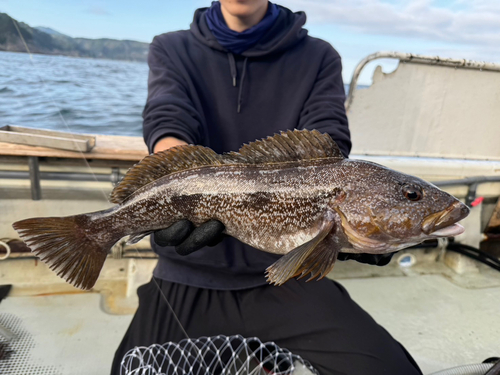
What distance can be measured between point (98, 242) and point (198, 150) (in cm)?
75

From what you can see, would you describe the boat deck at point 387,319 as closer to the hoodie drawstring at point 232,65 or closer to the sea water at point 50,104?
the sea water at point 50,104

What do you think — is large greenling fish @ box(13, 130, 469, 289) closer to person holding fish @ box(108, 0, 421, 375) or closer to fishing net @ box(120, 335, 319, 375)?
person holding fish @ box(108, 0, 421, 375)

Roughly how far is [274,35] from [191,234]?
2149mm

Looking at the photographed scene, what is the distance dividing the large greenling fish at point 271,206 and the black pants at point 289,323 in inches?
30.1

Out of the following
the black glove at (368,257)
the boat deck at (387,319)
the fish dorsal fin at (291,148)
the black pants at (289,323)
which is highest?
the fish dorsal fin at (291,148)

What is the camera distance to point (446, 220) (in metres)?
1.76

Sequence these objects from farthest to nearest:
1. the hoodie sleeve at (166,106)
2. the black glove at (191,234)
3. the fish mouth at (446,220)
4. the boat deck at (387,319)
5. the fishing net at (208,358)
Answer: the boat deck at (387,319) < the hoodie sleeve at (166,106) < the fishing net at (208,358) < the black glove at (191,234) < the fish mouth at (446,220)

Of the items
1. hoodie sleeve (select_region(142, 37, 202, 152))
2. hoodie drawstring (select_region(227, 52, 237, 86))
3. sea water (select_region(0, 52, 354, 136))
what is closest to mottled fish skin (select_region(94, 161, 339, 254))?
hoodie sleeve (select_region(142, 37, 202, 152))

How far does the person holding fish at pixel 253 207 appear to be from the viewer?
73.0 inches

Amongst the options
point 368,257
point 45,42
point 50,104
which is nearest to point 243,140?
point 368,257

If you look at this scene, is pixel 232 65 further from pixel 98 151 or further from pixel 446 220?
pixel 446 220

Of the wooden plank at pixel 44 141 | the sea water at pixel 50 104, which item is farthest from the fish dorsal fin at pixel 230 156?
the sea water at pixel 50 104

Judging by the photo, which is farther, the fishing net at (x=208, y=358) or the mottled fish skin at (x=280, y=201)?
the fishing net at (x=208, y=358)

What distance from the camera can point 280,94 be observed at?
127 inches
